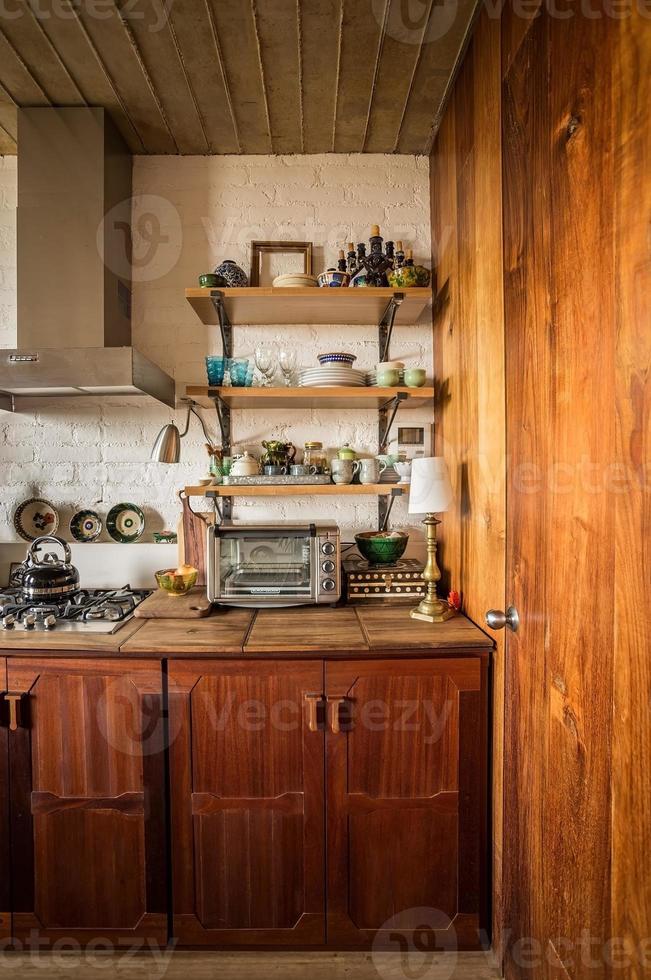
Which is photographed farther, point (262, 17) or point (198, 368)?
point (198, 368)

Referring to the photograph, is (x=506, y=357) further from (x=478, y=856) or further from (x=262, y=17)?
(x=478, y=856)

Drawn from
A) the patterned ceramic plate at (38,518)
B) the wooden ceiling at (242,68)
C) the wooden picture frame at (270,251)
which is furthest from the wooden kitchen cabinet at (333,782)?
the wooden ceiling at (242,68)

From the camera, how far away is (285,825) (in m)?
1.47

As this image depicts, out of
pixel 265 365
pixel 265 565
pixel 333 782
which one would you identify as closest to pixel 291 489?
pixel 265 565

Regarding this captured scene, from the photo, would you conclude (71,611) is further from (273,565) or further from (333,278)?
(333,278)

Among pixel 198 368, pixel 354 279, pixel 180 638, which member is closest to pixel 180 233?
pixel 198 368

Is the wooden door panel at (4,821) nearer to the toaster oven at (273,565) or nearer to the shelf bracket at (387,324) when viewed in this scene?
the toaster oven at (273,565)

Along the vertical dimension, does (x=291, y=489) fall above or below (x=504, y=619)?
above

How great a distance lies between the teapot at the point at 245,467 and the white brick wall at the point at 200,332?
0.22 meters

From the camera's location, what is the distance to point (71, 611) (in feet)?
5.77

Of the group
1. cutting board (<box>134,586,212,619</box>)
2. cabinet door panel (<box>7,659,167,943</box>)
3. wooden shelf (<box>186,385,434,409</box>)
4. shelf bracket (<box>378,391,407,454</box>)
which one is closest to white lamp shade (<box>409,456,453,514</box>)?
wooden shelf (<box>186,385,434,409</box>)

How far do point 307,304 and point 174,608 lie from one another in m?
1.23

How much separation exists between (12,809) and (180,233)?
2.15 metres

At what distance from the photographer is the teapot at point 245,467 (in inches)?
77.1
